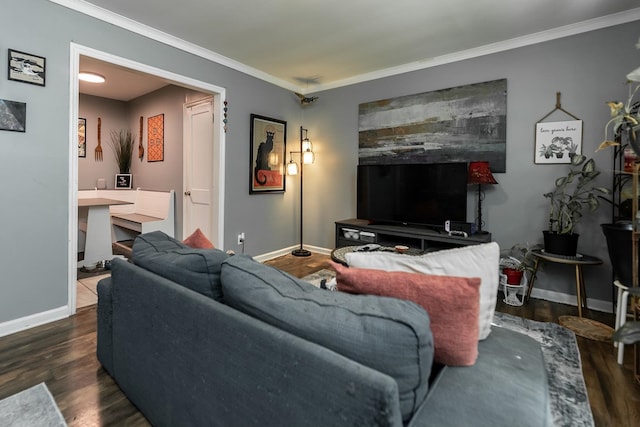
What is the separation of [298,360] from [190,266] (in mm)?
674

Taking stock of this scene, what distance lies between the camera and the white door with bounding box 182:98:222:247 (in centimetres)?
398

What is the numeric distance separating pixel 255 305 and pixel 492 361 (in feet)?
2.50

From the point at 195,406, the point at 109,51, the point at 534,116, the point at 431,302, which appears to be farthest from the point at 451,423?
the point at 109,51

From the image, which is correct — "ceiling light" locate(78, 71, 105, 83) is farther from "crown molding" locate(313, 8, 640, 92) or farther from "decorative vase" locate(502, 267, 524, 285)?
"decorative vase" locate(502, 267, 524, 285)

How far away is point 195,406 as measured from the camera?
108cm

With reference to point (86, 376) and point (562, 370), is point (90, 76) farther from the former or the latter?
point (562, 370)

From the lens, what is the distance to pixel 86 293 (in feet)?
9.73

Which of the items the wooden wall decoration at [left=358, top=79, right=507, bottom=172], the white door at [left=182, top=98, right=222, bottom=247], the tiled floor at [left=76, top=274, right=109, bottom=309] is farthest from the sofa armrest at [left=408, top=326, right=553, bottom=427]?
the white door at [left=182, top=98, right=222, bottom=247]

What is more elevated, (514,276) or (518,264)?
(518,264)

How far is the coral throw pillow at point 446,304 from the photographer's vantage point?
0.90m

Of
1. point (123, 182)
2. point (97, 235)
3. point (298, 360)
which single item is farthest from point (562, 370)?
point (123, 182)

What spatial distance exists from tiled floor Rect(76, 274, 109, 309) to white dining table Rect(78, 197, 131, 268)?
40 cm

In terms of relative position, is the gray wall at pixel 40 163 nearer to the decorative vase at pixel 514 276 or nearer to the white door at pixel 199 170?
the white door at pixel 199 170

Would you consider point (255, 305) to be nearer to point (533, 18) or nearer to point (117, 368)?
point (117, 368)
